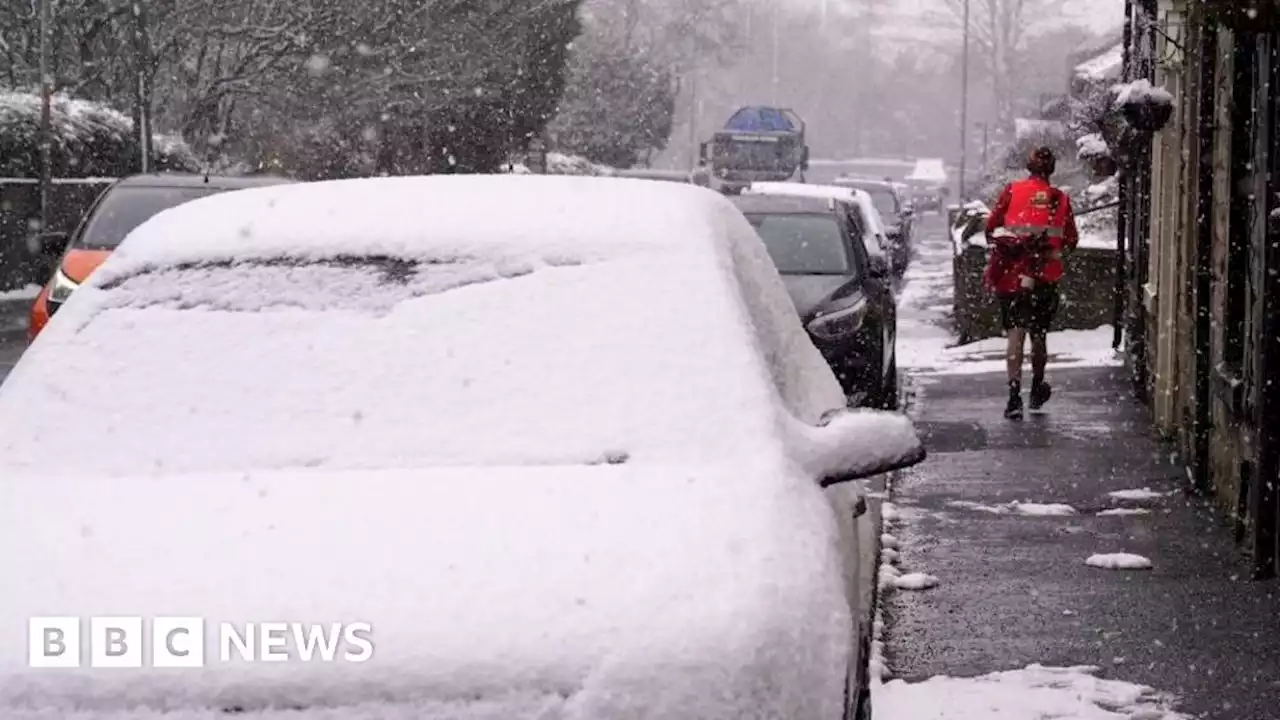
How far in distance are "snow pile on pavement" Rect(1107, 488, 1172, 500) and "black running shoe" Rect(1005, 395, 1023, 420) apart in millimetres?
2972

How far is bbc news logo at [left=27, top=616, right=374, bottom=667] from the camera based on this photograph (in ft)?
11.4

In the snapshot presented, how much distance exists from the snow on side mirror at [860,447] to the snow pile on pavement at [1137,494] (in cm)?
601

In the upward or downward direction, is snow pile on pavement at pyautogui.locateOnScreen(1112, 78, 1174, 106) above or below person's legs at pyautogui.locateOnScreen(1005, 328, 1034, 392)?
above

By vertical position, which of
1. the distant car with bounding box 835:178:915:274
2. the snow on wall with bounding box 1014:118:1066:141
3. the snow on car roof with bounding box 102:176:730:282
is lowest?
the distant car with bounding box 835:178:915:274

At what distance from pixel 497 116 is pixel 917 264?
9493mm

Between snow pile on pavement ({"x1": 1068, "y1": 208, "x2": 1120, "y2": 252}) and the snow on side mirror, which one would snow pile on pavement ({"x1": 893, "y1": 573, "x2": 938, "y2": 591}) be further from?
snow pile on pavement ({"x1": 1068, "y1": 208, "x2": 1120, "y2": 252})

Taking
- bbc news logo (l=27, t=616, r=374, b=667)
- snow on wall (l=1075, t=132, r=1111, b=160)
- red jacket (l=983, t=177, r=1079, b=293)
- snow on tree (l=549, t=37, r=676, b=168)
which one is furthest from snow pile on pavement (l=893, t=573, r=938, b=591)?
snow on tree (l=549, t=37, r=676, b=168)

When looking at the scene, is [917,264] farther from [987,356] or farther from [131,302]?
[131,302]

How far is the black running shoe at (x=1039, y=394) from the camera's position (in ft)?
45.3

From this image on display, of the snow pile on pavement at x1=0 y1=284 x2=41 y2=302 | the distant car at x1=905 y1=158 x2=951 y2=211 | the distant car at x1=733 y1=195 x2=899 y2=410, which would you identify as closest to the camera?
the distant car at x1=733 y1=195 x2=899 y2=410

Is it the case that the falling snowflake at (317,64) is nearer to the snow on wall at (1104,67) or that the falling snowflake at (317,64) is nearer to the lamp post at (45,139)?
the lamp post at (45,139)

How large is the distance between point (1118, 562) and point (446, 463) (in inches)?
198

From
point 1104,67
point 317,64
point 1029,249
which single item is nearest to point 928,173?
point 1104,67

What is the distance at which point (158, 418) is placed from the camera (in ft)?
15.0
